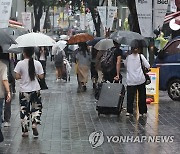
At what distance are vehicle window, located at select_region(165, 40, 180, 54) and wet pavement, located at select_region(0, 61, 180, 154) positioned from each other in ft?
5.15

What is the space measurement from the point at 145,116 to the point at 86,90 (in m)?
6.76

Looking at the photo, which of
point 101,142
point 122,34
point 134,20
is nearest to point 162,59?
point 134,20

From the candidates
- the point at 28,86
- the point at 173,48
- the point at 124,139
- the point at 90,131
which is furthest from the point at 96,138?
the point at 173,48

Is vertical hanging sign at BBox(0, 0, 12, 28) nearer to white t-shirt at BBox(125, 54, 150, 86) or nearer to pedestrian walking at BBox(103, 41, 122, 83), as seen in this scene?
pedestrian walking at BBox(103, 41, 122, 83)

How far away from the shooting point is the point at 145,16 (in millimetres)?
15039

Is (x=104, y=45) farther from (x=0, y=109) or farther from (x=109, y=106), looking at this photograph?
(x=0, y=109)

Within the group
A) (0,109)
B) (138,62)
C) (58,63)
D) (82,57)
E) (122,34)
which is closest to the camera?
(0,109)

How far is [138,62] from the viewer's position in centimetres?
1252

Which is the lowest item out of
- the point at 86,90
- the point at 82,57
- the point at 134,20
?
the point at 86,90

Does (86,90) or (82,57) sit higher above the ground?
(82,57)

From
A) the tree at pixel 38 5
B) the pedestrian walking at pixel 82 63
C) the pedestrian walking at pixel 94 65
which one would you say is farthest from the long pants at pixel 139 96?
the tree at pixel 38 5

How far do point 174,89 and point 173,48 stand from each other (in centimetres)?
125

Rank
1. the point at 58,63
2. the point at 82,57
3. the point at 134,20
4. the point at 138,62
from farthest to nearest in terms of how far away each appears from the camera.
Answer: the point at 58,63 → the point at 82,57 → the point at 134,20 → the point at 138,62

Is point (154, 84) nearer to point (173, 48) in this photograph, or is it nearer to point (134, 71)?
point (173, 48)
